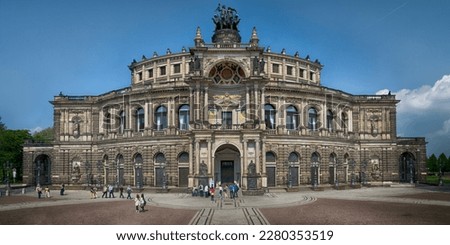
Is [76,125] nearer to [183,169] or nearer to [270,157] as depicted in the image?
[183,169]

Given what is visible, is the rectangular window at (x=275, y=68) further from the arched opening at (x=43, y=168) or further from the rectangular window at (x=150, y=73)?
the arched opening at (x=43, y=168)

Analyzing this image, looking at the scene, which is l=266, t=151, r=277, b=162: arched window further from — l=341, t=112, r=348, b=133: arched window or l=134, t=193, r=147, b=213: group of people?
l=134, t=193, r=147, b=213: group of people

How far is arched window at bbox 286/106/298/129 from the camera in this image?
166 ft

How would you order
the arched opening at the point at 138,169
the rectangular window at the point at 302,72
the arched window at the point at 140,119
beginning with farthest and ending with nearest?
the rectangular window at the point at 302,72 → the arched window at the point at 140,119 → the arched opening at the point at 138,169

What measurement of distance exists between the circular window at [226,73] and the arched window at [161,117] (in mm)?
8913

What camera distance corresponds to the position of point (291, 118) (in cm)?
5081

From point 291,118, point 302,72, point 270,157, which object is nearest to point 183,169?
point 270,157

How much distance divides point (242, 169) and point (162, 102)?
15247 millimetres

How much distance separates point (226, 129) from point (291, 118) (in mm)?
11403

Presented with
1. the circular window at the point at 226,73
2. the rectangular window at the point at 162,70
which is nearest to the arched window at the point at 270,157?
the circular window at the point at 226,73

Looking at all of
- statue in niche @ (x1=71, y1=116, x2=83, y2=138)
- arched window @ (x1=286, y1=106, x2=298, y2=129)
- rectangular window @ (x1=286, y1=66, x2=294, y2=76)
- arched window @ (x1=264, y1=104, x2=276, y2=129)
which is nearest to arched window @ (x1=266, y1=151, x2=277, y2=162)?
arched window @ (x1=264, y1=104, x2=276, y2=129)

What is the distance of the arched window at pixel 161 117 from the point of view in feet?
167

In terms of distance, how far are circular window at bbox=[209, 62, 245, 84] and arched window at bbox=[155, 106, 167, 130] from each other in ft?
29.2
